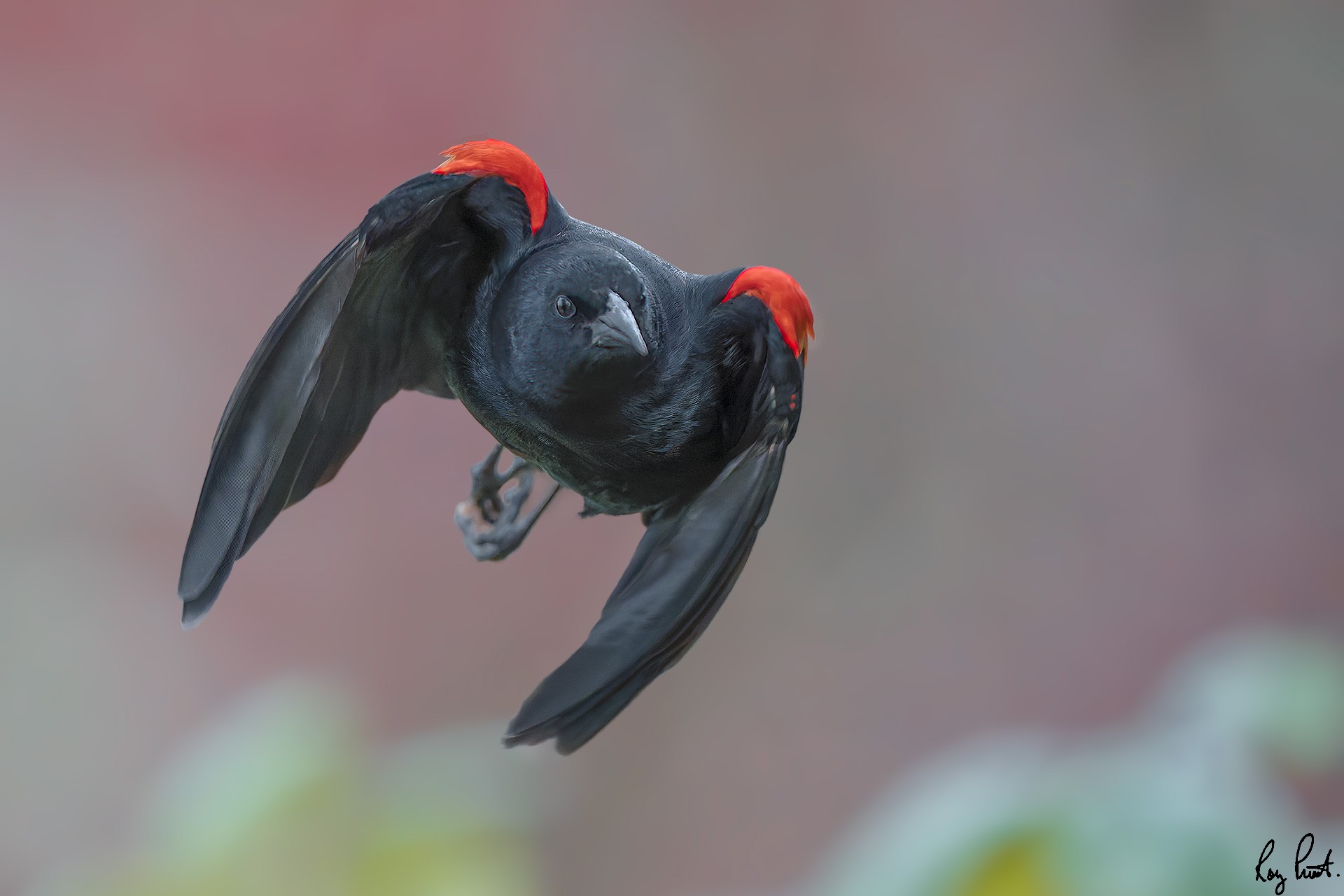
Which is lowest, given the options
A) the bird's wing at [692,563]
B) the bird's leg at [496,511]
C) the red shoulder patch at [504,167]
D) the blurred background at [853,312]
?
the bird's wing at [692,563]

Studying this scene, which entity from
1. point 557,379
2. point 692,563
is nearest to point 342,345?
point 557,379

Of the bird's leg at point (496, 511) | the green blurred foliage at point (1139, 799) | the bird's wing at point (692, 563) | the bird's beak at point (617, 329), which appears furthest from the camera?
the green blurred foliage at point (1139, 799)

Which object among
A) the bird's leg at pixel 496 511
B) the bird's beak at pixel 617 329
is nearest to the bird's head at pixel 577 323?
the bird's beak at pixel 617 329

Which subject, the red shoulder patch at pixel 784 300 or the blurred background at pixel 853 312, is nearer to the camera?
the red shoulder patch at pixel 784 300

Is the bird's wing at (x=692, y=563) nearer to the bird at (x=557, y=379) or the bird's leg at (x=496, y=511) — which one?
the bird at (x=557, y=379)

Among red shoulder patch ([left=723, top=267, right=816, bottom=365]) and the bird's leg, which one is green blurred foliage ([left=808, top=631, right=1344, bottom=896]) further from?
red shoulder patch ([left=723, top=267, right=816, bottom=365])
